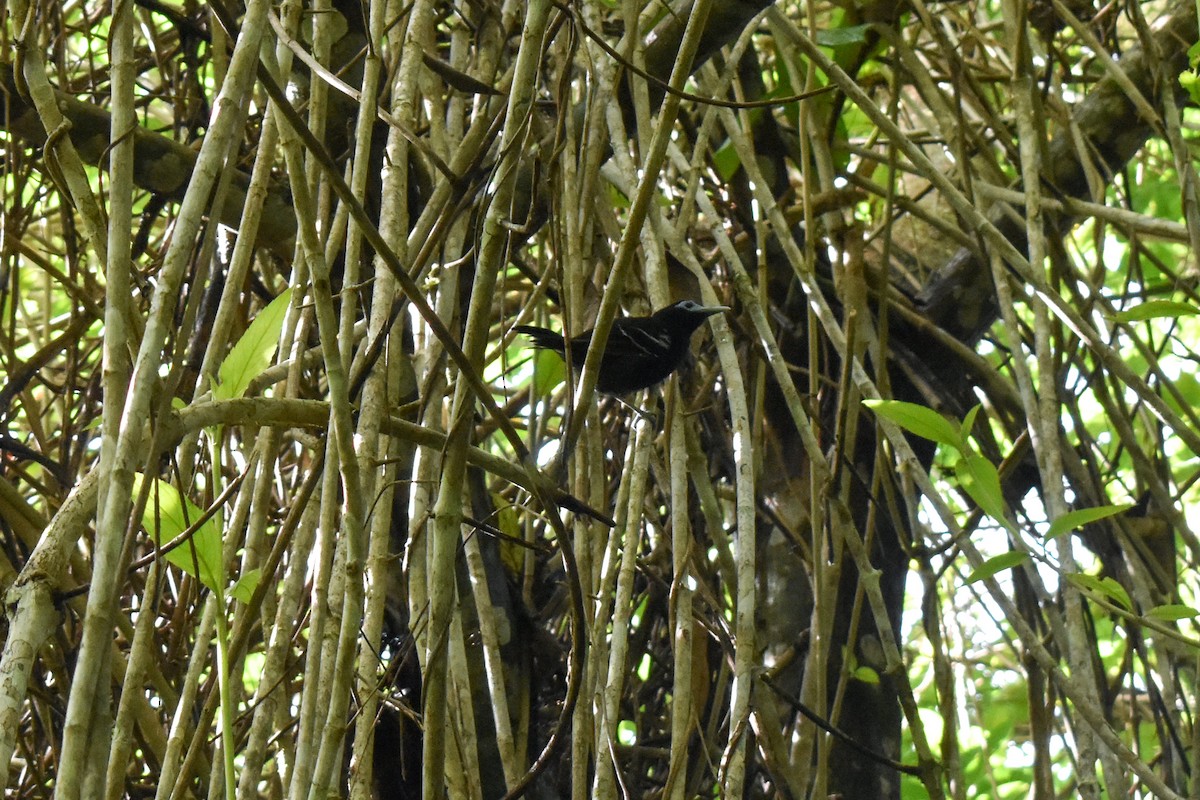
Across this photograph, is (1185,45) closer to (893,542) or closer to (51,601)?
(893,542)

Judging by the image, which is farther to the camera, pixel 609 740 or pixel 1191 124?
pixel 1191 124

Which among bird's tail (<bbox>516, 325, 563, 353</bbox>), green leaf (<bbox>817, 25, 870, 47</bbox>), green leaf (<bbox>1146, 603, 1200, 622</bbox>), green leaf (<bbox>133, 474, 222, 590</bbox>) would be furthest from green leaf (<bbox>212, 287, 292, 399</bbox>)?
green leaf (<bbox>817, 25, 870, 47</bbox>)

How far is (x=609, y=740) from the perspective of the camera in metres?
1.52

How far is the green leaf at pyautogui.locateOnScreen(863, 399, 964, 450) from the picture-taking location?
4.86 ft

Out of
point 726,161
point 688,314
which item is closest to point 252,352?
point 688,314

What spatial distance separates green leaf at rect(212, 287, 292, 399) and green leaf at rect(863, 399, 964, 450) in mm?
726

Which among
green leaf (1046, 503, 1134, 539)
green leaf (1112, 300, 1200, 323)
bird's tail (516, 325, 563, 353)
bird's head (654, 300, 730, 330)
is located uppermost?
bird's tail (516, 325, 563, 353)

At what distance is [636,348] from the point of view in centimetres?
269

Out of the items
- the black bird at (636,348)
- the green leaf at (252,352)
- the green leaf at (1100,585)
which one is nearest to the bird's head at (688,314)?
the black bird at (636,348)

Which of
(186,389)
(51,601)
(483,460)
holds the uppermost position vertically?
(186,389)

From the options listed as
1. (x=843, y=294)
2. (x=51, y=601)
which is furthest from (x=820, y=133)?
(x=51, y=601)

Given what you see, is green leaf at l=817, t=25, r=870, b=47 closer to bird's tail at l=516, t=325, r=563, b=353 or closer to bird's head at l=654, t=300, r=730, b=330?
bird's head at l=654, t=300, r=730, b=330

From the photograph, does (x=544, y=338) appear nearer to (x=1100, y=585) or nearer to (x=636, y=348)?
(x=636, y=348)

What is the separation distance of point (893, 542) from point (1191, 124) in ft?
7.27
